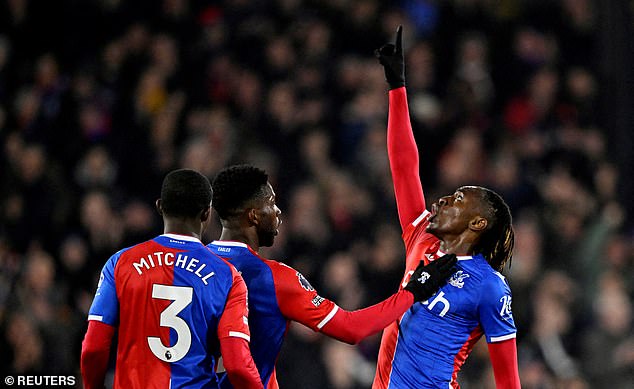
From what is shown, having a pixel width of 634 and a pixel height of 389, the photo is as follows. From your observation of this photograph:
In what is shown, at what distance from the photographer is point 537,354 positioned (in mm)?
7438

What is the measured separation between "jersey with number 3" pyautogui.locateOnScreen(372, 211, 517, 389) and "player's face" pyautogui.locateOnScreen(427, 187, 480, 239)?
123mm

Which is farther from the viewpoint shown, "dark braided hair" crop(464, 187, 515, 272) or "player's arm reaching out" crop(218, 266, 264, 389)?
"dark braided hair" crop(464, 187, 515, 272)

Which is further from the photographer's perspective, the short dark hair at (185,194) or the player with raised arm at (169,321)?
the short dark hair at (185,194)

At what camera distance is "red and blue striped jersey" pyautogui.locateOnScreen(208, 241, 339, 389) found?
375 centimetres

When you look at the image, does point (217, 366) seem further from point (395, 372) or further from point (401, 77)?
point (401, 77)

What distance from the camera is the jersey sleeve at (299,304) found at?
147 inches

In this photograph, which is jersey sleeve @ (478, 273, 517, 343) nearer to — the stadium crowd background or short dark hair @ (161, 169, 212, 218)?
short dark hair @ (161, 169, 212, 218)

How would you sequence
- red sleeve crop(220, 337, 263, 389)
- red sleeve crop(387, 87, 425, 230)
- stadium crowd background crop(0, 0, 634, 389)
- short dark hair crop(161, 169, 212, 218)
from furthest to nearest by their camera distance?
stadium crowd background crop(0, 0, 634, 389)
red sleeve crop(387, 87, 425, 230)
short dark hair crop(161, 169, 212, 218)
red sleeve crop(220, 337, 263, 389)

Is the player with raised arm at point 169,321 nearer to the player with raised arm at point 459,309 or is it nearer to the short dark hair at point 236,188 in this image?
the short dark hair at point 236,188

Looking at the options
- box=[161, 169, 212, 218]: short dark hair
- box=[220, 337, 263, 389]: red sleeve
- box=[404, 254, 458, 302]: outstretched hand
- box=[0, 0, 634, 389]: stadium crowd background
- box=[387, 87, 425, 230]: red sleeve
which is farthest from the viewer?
box=[0, 0, 634, 389]: stadium crowd background

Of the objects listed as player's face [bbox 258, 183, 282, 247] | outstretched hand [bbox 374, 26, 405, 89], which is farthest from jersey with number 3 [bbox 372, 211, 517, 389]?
outstretched hand [bbox 374, 26, 405, 89]

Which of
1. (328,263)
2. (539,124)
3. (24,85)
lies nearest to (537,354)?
(328,263)

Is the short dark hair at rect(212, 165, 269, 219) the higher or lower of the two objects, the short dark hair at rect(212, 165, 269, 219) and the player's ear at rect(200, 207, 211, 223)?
the higher

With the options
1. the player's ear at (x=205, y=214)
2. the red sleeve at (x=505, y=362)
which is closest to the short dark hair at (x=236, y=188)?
the player's ear at (x=205, y=214)
